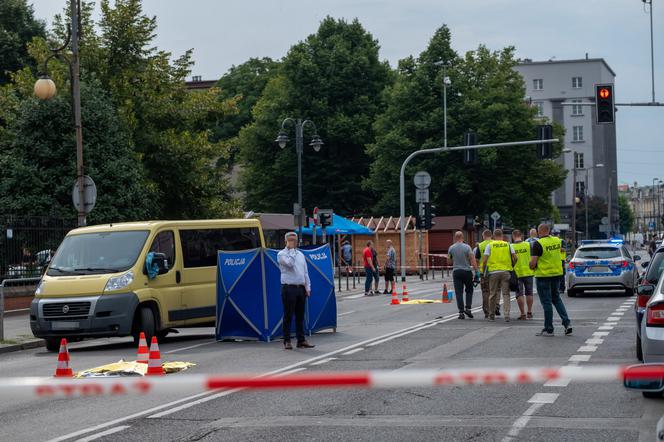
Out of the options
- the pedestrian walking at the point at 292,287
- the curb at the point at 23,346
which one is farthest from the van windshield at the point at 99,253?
the pedestrian walking at the point at 292,287

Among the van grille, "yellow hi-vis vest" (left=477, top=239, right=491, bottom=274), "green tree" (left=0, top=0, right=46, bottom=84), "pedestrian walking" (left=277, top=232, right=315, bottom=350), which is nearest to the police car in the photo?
"yellow hi-vis vest" (left=477, top=239, right=491, bottom=274)

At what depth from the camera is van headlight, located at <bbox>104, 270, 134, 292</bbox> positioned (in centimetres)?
1795

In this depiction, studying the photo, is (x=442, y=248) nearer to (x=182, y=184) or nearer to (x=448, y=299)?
(x=182, y=184)

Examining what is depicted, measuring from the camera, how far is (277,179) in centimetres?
6756

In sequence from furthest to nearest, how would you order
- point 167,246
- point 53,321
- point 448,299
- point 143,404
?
1. point 448,299
2. point 167,246
3. point 53,321
4. point 143,404

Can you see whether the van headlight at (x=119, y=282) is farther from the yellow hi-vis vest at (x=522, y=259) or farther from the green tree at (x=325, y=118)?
the green tree at (x=325, y=118)

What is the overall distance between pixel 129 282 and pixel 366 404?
27.5 ft

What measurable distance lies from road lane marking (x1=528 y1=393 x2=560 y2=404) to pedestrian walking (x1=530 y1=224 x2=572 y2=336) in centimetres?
693

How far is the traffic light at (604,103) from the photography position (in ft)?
101

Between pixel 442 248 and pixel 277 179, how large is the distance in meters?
11.5

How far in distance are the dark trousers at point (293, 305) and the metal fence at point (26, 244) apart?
11.8 m

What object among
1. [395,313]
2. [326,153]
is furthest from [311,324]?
[326,153]

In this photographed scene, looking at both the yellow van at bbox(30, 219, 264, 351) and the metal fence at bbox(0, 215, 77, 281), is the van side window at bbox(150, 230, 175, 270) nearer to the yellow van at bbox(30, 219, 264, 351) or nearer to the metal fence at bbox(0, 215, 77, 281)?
the yellow van at bbox(30, 219, 264, 351)

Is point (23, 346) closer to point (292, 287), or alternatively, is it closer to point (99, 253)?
point (99, 253)
